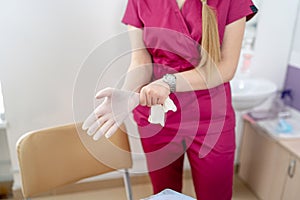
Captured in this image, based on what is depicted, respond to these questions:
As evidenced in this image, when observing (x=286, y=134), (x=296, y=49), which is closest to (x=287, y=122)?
(x=286, y=134)

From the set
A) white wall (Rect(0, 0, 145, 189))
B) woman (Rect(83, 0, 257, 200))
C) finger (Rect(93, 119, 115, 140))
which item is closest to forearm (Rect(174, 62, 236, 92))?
woman (Rect(83, 0, 257, 200))

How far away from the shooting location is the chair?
0.93 m

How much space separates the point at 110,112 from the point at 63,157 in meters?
0.40

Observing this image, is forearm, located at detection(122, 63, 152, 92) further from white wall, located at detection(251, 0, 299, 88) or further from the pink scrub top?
white wall, located at detection(251, 0, 299, 88)

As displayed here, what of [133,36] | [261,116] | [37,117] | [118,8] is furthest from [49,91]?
[261,116]

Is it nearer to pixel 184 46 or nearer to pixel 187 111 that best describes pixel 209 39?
pixel 184 46

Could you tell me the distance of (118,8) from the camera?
1478 mm

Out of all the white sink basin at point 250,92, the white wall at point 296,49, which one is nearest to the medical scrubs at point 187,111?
the white sink basin at point 250,92

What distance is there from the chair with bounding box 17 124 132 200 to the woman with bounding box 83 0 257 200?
0.43 feet

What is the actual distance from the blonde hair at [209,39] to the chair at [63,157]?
0.40 meters

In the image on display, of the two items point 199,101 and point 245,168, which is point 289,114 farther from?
point 199,101

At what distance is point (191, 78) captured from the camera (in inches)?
34.2

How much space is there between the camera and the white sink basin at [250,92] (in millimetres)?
1443

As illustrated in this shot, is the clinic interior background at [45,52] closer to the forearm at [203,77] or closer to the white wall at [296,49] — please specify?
the white wall at [296,49]
